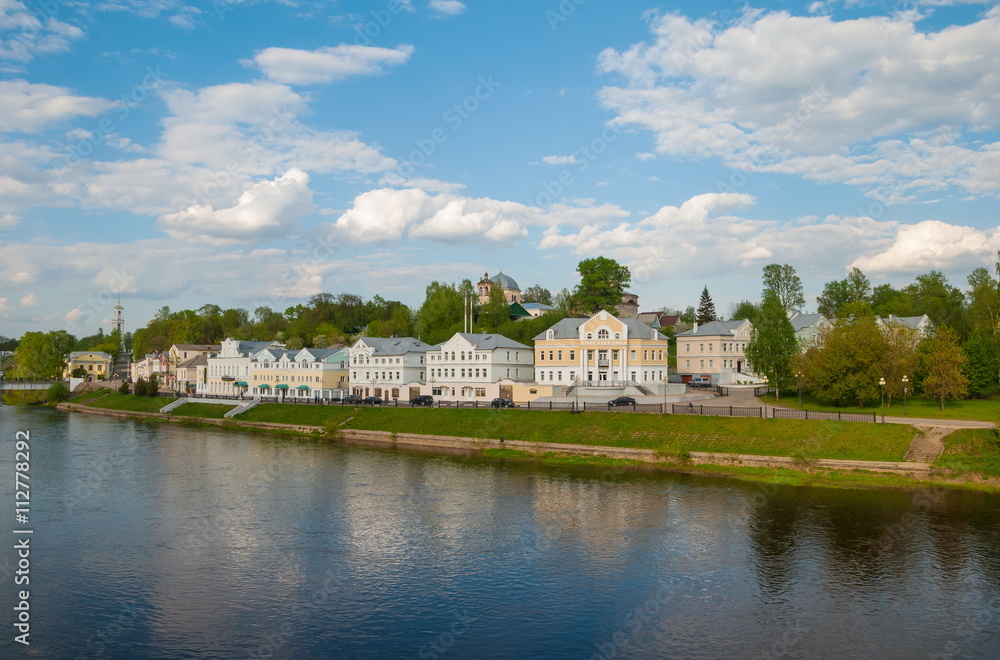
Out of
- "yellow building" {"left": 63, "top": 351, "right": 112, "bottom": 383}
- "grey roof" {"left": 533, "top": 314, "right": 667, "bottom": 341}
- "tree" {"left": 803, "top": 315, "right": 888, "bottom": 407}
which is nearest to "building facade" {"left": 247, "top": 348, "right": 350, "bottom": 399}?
"grey roof" {"left": 533, "top": 314, "right": 667, "bottom": 341}

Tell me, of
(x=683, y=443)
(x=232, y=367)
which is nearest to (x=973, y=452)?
(x=683, y=443)

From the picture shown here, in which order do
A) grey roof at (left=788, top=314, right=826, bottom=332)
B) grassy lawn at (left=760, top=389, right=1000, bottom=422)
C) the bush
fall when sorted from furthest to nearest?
the bush < grey roof at (left=788, top=314, right=826, bottom=332) < grassy lawn at (left=760, top=389, right=1000, bottom=422)

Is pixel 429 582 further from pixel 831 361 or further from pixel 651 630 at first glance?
pixel 831 361

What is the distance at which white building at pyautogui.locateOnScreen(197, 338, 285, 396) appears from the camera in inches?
3521

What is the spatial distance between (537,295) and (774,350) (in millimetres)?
106396

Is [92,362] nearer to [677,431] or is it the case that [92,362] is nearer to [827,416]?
[677,431]

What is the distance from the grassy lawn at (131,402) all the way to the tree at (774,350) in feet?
214

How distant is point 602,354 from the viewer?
226 ft

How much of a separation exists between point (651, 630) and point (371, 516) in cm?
1510

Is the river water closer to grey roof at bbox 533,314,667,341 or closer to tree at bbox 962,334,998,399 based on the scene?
tree at bbox 962,334,998,399

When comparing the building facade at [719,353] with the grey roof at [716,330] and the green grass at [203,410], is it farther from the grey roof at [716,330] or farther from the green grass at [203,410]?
the green grass at [203,410]

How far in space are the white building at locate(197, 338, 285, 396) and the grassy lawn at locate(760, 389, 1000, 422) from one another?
208ft

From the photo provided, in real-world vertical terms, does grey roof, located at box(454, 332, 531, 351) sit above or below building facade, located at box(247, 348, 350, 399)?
above

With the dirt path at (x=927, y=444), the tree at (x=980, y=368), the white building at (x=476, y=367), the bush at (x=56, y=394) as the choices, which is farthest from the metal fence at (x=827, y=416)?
the bush at (x=56, y=394)
